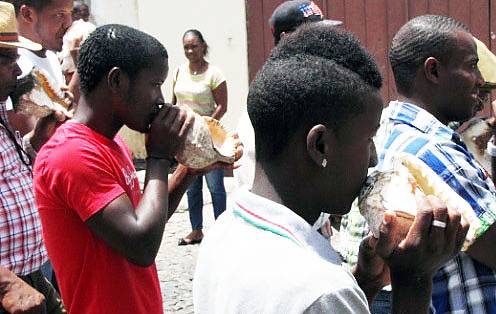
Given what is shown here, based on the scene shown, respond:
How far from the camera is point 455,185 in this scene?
7.41 feet

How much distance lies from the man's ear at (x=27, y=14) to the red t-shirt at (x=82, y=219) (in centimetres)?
166

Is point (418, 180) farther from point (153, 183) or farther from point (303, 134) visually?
point (153, 183)

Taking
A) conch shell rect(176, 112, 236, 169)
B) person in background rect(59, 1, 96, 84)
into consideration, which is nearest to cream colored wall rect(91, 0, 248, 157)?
person in background rect(59, 1, 96, 84)

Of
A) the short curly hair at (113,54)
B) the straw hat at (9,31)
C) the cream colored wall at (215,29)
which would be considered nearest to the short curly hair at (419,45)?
the short curly hair at (113,54)

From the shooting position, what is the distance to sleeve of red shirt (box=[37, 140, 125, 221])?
2.39 m

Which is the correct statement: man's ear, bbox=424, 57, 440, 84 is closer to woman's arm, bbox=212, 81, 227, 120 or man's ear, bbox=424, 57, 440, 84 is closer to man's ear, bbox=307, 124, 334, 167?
man's ear, bbox=307, 124, 334, 167

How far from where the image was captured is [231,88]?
30.3ft

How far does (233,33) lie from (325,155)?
769 centimetres

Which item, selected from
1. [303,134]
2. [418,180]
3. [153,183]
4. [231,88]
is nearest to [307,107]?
[303,134]

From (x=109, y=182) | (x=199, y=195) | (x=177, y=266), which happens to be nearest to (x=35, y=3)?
(x=109, y=182)

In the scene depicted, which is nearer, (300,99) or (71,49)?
(300,99)

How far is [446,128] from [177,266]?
4082 millimetres

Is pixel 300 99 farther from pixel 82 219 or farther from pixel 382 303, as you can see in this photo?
pixel 382 303

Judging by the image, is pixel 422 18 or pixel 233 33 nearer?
pixel 422 18
